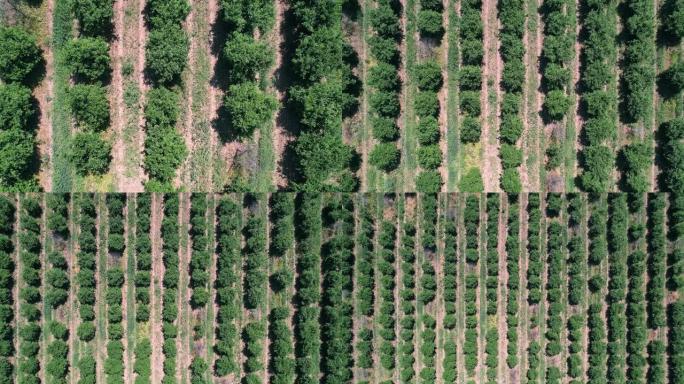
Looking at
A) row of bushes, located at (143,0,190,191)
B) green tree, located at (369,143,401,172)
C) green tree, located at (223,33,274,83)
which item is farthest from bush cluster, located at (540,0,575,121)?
row of bushes, located at (143,0,190,191)

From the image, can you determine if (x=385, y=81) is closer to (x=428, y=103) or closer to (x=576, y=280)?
(x=428, y=103)

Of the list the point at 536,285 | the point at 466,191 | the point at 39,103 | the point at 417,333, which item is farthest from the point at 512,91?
the point at 39,103

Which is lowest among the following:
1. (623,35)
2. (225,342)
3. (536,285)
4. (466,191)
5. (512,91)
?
(225,342)

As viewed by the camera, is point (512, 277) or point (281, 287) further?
point (512, 277)

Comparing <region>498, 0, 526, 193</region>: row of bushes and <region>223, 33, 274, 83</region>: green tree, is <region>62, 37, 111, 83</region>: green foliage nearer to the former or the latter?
<region>223, 33, 274, 83</region>: green tree

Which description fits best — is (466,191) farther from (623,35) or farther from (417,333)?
(623,35)

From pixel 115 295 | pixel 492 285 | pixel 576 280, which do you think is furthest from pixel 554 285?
pixel 115 295
